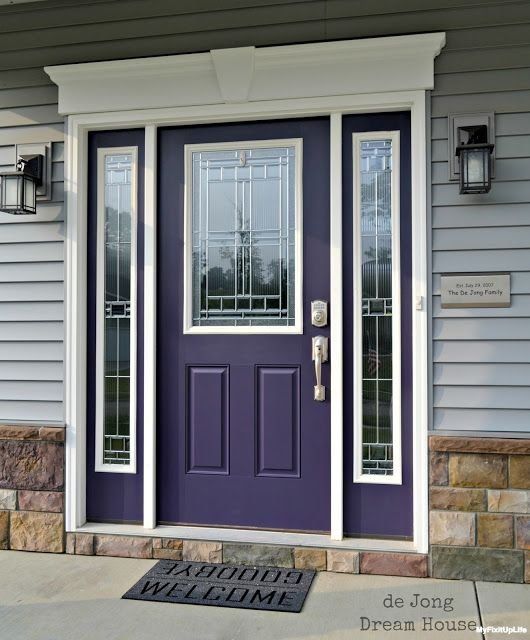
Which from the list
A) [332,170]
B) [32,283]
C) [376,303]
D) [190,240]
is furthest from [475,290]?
[32,283]

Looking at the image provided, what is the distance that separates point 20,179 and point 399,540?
247cm

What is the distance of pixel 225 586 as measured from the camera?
2.69 metres

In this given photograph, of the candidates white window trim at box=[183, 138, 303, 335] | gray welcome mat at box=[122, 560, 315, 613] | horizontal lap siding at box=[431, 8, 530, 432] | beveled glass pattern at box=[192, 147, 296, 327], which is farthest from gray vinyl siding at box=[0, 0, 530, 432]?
gray welcome mat at box=[122, 560, 315, 613]

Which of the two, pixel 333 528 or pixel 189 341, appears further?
pixel 189 341

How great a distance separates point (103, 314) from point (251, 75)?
136 cm

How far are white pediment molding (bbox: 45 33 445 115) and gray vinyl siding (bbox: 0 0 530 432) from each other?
69 millimetres

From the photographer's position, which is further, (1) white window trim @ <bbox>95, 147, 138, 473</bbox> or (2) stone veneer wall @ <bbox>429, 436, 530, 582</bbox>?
(1) white window trim @ <bbox>95, 147, 138, 473</bbox>

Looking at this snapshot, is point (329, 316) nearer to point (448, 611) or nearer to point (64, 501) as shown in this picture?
point (448, 611)

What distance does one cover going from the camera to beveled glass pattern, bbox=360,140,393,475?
2.93 meters

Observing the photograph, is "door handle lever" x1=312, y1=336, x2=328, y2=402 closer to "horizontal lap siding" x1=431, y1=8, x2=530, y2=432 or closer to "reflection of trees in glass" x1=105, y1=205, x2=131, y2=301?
"horizontal lap siding" x1=431, y1=8, x2=530, y2=432

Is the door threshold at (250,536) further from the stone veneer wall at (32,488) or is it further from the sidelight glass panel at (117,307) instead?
the sidelight glass panel at (117,307)

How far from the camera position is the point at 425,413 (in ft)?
9.21

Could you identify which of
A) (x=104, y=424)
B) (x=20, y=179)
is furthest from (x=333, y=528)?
(x=20, y=179)

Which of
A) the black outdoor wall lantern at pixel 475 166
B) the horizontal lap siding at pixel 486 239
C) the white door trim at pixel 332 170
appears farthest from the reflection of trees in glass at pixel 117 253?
the black outdoor wall lantern at pixel 475 166
